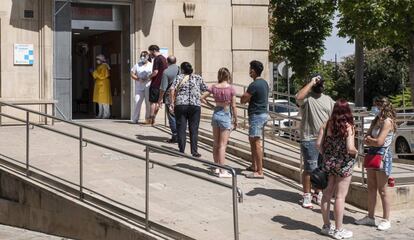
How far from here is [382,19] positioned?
19.1 m

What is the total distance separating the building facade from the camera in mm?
14641

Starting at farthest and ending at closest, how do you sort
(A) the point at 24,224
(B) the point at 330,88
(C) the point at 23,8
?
1. (B) the point at 330,88
2. (C) the point at 23,8
3. (A) the point at 24,224

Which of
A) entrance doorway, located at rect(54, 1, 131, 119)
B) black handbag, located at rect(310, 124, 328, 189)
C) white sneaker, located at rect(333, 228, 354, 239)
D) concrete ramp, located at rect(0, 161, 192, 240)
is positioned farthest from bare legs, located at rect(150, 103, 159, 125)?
white sneaker, located at rect(333, 228, 354, 239)

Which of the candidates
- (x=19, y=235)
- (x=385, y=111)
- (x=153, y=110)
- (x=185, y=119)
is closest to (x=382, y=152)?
(x=385, y=111)

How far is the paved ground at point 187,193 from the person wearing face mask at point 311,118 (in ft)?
1.70

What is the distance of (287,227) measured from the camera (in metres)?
7.89

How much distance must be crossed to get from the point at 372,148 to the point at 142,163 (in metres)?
2.88

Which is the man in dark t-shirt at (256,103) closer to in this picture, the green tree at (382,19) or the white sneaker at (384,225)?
the white sneaker at (384,225)

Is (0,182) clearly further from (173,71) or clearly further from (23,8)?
(23,8)

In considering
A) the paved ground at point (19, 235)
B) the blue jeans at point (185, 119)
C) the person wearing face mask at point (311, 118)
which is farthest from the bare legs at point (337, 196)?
the paved ground at point (19, 235)

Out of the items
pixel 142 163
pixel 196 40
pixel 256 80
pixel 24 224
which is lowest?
pixel 24 224

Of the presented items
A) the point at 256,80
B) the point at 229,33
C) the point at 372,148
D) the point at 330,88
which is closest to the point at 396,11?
the point at 229,33

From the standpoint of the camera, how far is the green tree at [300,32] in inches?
1067

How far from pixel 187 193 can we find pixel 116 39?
9774 millimetres
